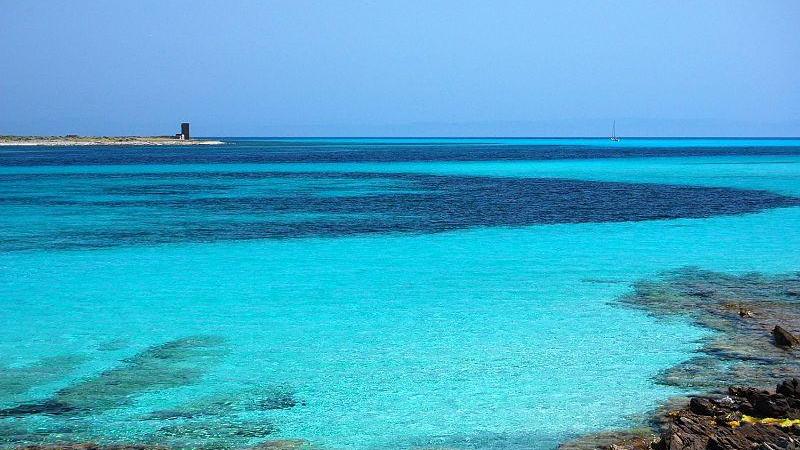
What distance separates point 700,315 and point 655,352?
2.35 meters

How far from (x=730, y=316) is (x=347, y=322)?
20.4 ft

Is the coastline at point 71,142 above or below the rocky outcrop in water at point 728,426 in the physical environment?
below

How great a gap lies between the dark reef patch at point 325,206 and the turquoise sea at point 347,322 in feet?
0.92

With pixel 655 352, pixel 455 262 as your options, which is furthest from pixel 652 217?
pixel 655 352

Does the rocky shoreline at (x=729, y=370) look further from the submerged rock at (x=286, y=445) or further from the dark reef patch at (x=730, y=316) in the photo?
the submerged rock at (x=286, y=445)

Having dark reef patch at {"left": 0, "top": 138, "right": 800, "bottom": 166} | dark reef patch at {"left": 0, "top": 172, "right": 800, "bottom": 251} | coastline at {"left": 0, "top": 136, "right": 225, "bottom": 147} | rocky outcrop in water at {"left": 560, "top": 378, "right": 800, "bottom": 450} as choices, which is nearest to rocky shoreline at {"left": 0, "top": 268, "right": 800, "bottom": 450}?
rocky outcrop in water at {"left": 560, "top": 378, "right": 800, "bottom": 450}

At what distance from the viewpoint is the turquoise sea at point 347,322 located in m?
8.77

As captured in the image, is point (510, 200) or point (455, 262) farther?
point (510, 200)

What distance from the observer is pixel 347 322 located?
1342cm

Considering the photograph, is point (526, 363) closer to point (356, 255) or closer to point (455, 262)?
point (455, 262)

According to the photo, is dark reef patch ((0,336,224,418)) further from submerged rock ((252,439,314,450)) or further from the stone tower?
the stone tower

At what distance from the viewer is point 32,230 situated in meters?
25.3

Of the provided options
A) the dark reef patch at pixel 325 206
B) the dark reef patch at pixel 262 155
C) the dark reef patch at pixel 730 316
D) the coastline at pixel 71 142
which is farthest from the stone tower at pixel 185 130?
the dark reef patch at pixel 730 316

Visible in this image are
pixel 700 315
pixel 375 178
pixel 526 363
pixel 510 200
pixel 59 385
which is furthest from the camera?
pixel 375 178
